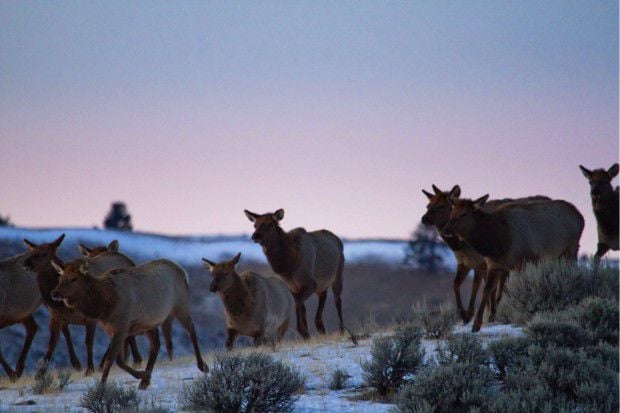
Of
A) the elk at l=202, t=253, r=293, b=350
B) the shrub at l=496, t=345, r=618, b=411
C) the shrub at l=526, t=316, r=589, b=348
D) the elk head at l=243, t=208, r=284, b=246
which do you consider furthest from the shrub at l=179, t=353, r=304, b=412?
the elk head at l=243, t=208, r=284, b=246

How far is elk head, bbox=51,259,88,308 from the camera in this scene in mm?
12914

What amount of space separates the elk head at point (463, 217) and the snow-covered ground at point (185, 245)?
118 ft

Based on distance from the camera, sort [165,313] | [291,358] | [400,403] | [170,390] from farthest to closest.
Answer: [291,358]
[165,313]
[170,390]
[400,403]

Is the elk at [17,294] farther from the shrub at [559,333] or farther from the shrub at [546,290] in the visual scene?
the shrub at [559,333]

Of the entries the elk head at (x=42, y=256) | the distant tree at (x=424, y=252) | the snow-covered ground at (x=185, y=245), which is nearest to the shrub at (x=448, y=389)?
the elk head at (x=42, y=256)

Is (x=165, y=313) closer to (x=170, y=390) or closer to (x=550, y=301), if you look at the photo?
(x=170, y=390)

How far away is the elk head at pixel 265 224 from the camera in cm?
1856

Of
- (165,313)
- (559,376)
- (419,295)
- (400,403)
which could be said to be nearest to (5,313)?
(165,313)

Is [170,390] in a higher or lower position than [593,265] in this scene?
lower

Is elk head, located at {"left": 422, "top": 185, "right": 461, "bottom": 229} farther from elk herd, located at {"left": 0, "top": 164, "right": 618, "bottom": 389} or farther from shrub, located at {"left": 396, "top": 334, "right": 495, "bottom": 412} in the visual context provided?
shrub, located at {"left": 396, "top": 334, "right": 495, "bottom": 412}

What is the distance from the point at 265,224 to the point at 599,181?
6.59 metres

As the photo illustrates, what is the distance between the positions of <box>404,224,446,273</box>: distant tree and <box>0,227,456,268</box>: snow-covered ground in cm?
62

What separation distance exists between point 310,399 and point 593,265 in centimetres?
828

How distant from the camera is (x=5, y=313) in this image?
1692cm
